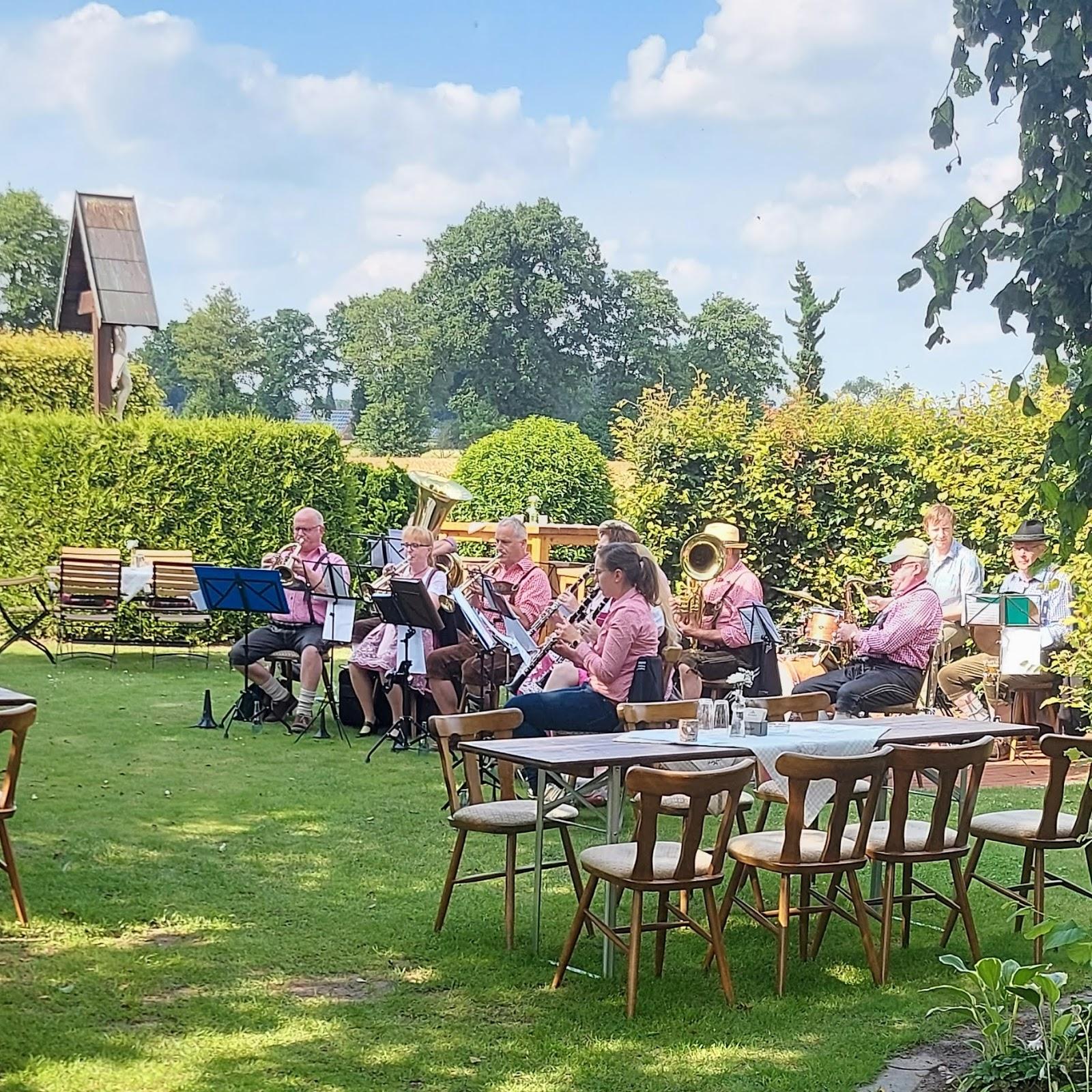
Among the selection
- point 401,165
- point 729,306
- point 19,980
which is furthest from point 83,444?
point 401,165

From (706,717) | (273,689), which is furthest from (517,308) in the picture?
(706,717)

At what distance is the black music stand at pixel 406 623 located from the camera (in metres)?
9.27

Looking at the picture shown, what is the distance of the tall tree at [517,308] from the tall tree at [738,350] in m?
4.03

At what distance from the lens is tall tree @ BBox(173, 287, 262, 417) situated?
54.5 metres

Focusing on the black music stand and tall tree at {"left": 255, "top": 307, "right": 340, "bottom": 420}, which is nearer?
the black music stand

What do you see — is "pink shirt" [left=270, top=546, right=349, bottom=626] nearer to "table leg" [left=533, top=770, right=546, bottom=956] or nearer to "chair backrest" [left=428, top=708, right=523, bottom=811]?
"chair backrest" [left=428, top=708, right=523, bottom=811]

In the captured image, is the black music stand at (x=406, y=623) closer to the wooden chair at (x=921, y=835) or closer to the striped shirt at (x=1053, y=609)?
the striped shirt at (x=1053, y=609)

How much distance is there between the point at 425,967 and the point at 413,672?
15.4 feet

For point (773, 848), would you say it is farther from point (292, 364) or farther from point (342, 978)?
point (292, 364)

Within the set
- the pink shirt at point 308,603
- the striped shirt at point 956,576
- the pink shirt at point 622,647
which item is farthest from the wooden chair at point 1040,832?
the pink shirt at point 308,603

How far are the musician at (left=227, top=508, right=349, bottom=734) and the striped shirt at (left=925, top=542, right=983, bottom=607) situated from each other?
448 centimetres

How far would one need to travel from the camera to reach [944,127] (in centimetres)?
349

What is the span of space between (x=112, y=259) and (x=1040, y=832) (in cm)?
1471

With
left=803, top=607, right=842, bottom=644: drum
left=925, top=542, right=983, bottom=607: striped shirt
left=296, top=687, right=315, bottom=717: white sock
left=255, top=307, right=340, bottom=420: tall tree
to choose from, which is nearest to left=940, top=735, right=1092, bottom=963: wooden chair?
left=803, top=607, right=842, bottom=644: drum
